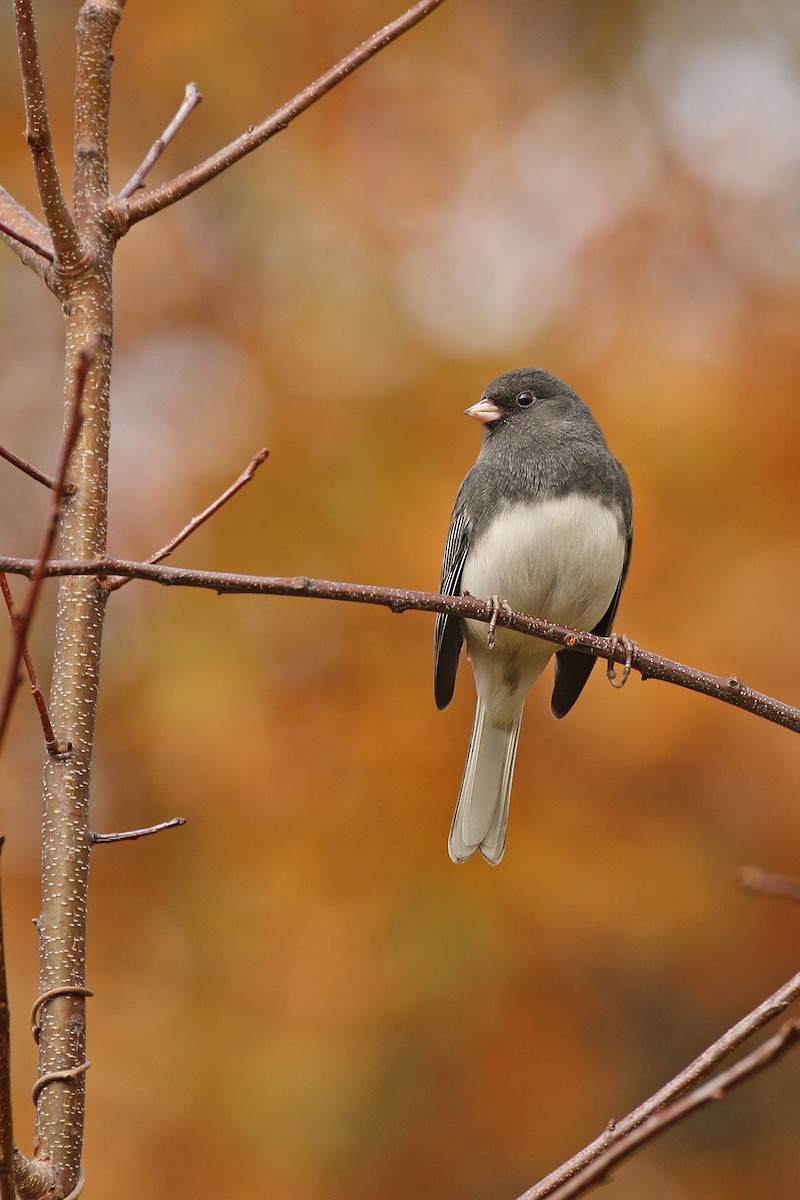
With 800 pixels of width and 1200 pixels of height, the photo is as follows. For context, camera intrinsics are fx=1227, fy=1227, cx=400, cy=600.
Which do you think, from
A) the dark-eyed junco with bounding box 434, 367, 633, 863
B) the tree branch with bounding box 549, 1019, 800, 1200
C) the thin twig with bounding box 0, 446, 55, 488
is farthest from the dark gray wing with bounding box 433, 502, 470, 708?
the tree branch with bounding box 549, 1019, 800, 1200

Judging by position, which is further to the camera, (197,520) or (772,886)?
(197,520)

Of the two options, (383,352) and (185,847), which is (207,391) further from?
(185,847)

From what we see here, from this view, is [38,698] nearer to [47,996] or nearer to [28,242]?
[47,996]

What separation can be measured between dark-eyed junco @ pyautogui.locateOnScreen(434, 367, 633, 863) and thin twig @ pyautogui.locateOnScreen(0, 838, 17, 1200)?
79.2 inches

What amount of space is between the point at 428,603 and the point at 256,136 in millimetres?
791

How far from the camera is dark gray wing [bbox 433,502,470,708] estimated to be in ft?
11.0

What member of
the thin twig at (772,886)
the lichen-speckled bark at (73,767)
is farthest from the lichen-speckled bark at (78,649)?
the thin twig at (772,886)

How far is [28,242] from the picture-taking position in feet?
6.02

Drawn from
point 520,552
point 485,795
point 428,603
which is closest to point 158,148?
point 428,603

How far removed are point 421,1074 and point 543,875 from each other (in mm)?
823

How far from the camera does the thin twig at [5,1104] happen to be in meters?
1.06

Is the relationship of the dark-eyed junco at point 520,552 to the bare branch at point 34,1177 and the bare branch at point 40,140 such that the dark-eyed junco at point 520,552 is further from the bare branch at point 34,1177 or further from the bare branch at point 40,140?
the bare branch at point 34,1177

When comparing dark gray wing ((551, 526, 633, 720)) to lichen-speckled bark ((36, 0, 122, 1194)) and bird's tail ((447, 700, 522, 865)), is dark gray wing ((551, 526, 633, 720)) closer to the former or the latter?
bird's tail ((447, 700, 522, 865))

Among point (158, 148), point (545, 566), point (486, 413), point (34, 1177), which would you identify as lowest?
point (34, 1177)
